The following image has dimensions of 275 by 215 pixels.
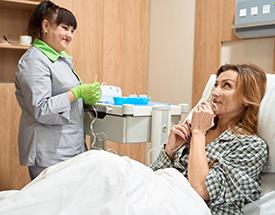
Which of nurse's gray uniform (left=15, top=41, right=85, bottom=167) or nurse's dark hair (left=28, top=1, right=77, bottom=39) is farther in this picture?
nurse's dark hair (left=28, top=1, right=77, bottom=39)

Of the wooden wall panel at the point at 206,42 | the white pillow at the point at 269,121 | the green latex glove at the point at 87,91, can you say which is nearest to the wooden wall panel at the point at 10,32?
the green latex glove at the point at 87,91

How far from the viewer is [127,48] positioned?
3324mm

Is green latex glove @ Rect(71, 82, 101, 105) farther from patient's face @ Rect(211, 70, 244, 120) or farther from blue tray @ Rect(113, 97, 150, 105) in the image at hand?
patient's face @ Rect(211, 70, 244, 120)

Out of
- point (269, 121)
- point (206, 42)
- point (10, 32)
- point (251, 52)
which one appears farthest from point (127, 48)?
point (269, 121)

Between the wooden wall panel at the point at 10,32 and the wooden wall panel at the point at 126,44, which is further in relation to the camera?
the wooden wall panel at the point at 126,44

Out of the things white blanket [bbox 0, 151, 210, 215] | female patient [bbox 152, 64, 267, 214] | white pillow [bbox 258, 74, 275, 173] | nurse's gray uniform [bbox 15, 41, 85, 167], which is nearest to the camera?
white blanket [bbox 0, 151, 210, 215]

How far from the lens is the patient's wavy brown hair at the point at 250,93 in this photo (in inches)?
61.0

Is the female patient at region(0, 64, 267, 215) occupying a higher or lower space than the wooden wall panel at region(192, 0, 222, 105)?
lower

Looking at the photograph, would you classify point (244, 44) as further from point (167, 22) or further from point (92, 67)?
point (92, 67)

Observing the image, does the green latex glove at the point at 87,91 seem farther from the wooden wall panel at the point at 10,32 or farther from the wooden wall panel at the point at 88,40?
the wooden wall panel at the point at 10,32

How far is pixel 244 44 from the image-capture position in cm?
262

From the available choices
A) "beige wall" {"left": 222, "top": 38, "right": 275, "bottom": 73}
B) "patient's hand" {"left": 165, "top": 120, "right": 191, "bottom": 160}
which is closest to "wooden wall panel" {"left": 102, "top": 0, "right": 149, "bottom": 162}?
"beige wall" {"left": 222, "top": 38, "right": 275, "bottom": 73}

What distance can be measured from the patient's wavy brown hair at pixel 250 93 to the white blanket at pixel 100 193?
17.9 inches

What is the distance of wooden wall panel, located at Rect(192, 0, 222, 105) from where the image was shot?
9.16 ft
